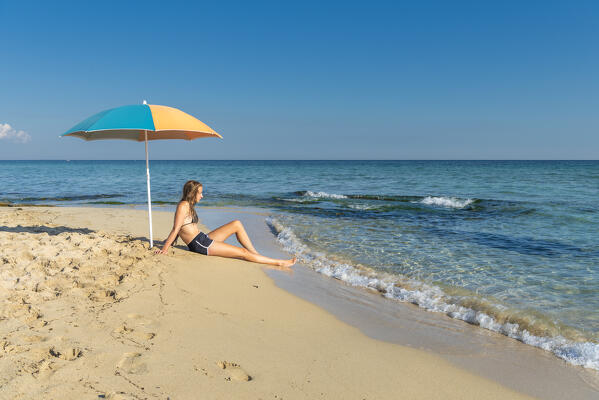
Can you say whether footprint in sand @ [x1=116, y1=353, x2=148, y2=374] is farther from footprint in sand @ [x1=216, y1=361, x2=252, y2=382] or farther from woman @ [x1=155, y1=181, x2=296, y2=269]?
woman @ [x1=155, y1=181, x2=296, y2=269]

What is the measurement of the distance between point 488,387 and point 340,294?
261 centimetres

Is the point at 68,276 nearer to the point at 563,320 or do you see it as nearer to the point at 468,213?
the point at 563,320

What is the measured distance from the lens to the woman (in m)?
6.40

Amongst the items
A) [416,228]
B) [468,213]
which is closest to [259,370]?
[416,228]

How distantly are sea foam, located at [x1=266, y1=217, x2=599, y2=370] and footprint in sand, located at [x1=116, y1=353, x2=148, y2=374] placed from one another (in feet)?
11.8

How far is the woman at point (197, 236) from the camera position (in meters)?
6.40

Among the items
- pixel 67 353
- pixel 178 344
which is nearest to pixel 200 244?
pixel 178 344

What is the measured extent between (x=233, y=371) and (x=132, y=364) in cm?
80

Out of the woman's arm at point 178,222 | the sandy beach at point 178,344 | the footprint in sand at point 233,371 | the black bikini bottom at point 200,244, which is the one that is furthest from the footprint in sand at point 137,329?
the black bikini bottom at point 200,244

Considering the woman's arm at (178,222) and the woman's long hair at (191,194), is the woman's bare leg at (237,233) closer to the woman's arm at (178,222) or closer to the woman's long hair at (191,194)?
the woman's long hair at (191,194)

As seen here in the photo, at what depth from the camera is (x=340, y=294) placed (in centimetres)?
552

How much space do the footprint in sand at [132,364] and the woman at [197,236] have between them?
3421 millimetres

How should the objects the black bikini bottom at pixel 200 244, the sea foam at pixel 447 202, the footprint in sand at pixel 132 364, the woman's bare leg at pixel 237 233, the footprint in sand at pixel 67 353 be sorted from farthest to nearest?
the sea foam at pixel 447 202 → the woman's bare leg at pixel 237 233 → the black bikini bottom at pixel 200 244 → the footprint in sand at pixel 67 353 → the footprint in sand at pixel 132 364

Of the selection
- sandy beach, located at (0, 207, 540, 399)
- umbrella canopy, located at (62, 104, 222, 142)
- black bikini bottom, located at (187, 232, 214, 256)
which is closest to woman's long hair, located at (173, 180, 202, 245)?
black bikini bottom, located at (187, 232, 214, 256)
